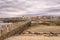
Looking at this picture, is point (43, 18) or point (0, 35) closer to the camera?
point (0, 35)

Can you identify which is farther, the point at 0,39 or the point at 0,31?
the point at 0,31

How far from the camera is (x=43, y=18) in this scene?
108ft

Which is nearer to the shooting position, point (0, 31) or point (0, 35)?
point (0, 35)

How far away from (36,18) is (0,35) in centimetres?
2418

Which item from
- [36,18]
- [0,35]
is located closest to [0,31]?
[0,35]

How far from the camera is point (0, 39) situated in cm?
719

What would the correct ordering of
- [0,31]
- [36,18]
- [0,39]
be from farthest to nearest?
[36,18] < [0,31] < [0,39]

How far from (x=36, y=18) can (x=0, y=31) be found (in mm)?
23719

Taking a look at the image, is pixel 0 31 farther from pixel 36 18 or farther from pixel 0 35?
pixel 36 18

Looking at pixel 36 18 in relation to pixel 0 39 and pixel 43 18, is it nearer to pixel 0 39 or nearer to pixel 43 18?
pixel 43 18

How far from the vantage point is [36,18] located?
31.3 meters

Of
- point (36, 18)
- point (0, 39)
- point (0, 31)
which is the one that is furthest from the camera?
point (36, 18)

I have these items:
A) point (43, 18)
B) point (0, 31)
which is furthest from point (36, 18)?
point (0, 31)

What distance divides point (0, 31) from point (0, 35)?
49cm
